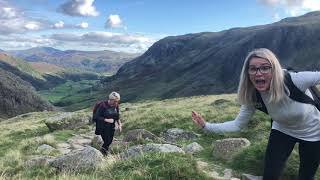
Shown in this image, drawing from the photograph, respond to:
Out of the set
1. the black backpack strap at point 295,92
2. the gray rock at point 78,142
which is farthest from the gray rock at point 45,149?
the black backpack strap at point 295,92

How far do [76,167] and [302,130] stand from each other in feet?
18.8

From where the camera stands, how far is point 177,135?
19453 millimetres

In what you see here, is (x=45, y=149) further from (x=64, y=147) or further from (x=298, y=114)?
(x=298, y=114)

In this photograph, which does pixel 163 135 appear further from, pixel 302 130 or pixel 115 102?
pixel 302 130

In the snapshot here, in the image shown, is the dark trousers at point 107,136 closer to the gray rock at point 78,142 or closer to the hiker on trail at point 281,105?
the gray rock at point 78,142

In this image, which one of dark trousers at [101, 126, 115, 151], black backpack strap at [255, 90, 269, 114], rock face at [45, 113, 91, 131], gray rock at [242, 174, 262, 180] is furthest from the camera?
rock face at [45, 113, 91, 131]

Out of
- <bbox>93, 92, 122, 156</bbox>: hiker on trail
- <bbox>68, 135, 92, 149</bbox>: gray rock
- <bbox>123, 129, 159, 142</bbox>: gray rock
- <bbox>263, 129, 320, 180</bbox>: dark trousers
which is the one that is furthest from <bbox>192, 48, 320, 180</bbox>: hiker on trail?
<bbox>68, 135, 92, 149</bbox>: gray rock

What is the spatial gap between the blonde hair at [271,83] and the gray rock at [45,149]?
11767 mm

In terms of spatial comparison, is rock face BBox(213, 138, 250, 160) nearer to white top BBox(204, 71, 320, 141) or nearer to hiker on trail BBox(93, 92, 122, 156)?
white top BBox(204, 71, 320, 141)

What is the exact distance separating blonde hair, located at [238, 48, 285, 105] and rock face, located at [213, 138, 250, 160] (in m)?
5.28

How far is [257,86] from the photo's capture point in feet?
21.4

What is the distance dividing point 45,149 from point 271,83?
43.3 feet

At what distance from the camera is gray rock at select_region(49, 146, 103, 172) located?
35.7 ft

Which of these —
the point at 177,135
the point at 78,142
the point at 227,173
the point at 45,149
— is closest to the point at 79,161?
the point at 227,173
